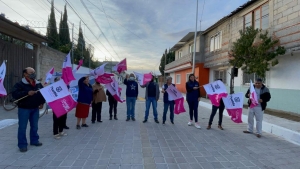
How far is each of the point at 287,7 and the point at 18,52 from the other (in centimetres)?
1320

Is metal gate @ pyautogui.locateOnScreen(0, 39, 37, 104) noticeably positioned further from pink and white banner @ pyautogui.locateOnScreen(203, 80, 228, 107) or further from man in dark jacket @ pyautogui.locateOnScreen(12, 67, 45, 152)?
pink and white banner @ pyautogui.locateOnScreen(203, 80, 228, 107)

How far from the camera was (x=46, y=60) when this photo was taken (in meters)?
13.0

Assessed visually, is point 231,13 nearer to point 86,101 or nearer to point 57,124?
point 86,101

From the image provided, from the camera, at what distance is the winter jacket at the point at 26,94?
166 inches

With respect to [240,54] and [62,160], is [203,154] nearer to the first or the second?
[62,160]

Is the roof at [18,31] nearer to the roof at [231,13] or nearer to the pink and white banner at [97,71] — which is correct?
the pink and white banner at [97,71]

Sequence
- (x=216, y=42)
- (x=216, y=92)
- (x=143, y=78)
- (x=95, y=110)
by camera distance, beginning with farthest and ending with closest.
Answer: (x=216, y=42) → (x=143, y=78) → (x=95, y=110) → (x=216, y=92)

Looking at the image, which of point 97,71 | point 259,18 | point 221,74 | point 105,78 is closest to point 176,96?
point 105,78

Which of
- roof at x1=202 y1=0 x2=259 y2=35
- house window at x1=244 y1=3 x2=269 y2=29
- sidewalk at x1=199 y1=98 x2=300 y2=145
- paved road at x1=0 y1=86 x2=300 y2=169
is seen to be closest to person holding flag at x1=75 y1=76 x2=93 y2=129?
paved road at x1=0 y1=86 x2=300 y2=169

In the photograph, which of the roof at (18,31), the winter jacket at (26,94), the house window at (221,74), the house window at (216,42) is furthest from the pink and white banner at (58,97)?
the house window at (216,42)

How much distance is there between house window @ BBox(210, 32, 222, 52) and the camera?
16094 millimetres

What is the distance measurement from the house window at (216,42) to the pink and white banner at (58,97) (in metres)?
13.8

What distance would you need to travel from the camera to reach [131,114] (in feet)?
26.1

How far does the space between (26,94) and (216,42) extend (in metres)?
15.4
